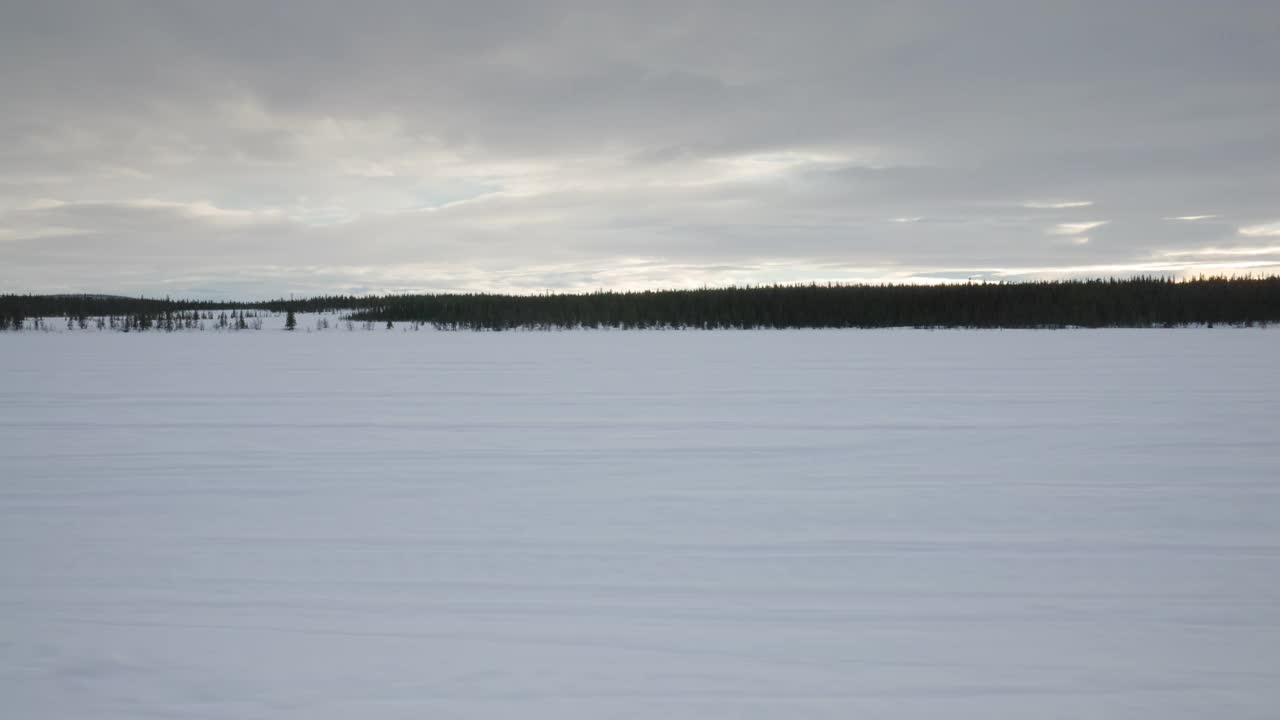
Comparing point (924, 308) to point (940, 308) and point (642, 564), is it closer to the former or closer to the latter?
point (940, 308)

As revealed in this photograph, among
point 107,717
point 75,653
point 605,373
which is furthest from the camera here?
point 605,373

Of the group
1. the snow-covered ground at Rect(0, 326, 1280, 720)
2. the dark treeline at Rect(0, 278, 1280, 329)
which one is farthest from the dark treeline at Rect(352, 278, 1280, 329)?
the snow-covered ground at Rect(0, 326, 1280, 720)

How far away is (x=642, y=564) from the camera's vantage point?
3.04 metres

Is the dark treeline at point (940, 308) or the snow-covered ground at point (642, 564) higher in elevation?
the dark treeline at point (940, 308)

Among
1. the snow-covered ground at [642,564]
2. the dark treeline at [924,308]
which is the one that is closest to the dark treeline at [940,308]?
the dark treeline at [924,308]

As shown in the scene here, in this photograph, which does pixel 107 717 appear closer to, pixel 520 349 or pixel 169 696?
pixel 169 696

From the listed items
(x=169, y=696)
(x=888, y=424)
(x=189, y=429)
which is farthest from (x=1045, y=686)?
(x=189, y=429)

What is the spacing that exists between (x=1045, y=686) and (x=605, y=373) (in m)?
8.30

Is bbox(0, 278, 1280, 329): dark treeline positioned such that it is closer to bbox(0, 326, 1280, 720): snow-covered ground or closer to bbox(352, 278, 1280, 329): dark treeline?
bbox(352, 278, 1280, 329): dark treeline

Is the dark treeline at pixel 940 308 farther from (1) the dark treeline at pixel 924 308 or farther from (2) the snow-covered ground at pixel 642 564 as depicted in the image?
(2) the snow-covered ground at pixel 642 564

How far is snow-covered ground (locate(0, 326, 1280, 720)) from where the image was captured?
2.17 meters

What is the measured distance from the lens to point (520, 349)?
15945 millimetres

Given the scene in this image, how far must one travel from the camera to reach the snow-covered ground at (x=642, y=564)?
2170 mm

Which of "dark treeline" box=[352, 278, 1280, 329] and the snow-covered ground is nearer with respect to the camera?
the snow-covered ground
